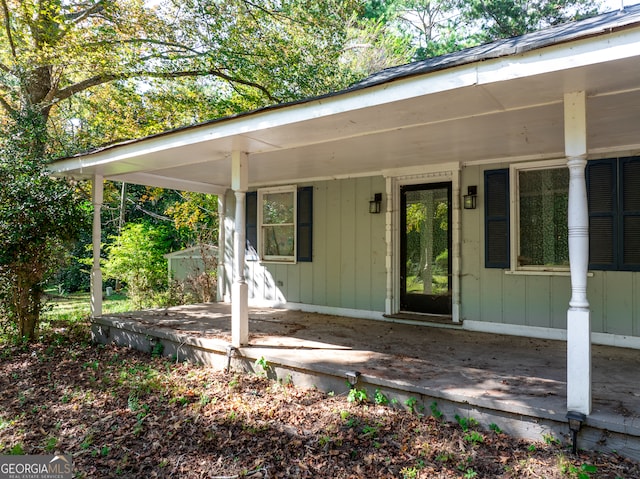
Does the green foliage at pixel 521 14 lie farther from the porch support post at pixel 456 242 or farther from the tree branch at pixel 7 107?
the tree branch at pixel 7 107

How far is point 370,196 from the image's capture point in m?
5.75

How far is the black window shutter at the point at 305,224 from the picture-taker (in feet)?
20.7

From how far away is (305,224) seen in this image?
6375 mm

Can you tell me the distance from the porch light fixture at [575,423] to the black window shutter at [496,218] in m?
2.55

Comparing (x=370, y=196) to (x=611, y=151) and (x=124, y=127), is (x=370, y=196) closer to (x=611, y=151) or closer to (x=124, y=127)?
(x=611, y=151)

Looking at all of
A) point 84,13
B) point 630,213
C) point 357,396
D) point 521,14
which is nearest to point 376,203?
point 630,213

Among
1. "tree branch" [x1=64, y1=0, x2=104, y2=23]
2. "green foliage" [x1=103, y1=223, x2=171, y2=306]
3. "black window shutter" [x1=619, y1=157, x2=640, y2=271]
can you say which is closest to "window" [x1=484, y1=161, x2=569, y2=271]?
"black window shutter" [x1=619, y1=157, x2=640, y2=271]

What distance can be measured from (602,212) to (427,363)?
2418 millimetres

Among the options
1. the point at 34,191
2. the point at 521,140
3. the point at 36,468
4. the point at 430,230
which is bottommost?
the point at 36,468

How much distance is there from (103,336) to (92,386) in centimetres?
170

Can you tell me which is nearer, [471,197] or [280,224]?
[471,197]

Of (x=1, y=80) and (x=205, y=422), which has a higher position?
(x=1, y=80)

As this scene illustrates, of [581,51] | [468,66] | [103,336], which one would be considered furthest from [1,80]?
[581,51]

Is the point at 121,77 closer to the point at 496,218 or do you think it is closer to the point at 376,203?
the point at 376,203
